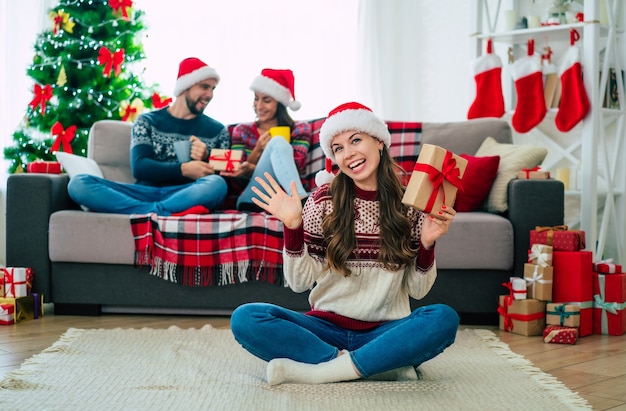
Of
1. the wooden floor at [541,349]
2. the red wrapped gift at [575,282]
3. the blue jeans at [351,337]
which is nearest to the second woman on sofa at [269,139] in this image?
the wooden floor at [541,349]

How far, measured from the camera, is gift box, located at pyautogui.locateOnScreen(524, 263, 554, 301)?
2678 mm

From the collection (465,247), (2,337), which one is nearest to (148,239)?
(2,337)

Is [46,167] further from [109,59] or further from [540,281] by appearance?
[540,281]

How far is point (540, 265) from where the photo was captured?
2.69 meters

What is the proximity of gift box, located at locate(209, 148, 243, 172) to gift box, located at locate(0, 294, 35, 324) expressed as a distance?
0.92 meters

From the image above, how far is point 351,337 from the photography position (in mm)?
1904

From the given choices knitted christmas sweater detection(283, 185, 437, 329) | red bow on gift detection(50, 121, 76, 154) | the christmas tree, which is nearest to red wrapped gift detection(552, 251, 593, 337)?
knitted christmas sweater detection(283, 185, 437, 329)

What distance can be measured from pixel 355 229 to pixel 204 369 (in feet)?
1.89

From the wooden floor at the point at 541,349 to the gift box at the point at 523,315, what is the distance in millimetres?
36

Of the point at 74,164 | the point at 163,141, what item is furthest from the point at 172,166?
the point at 74,164

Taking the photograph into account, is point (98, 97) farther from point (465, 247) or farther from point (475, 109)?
point (465, 247)

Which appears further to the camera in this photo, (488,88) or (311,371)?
(488,88)

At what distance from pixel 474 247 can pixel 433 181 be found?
104 cm

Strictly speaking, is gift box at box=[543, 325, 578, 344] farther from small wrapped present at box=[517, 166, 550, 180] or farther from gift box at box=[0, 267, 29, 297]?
gift box at box=[0, 267, 29, 297]
